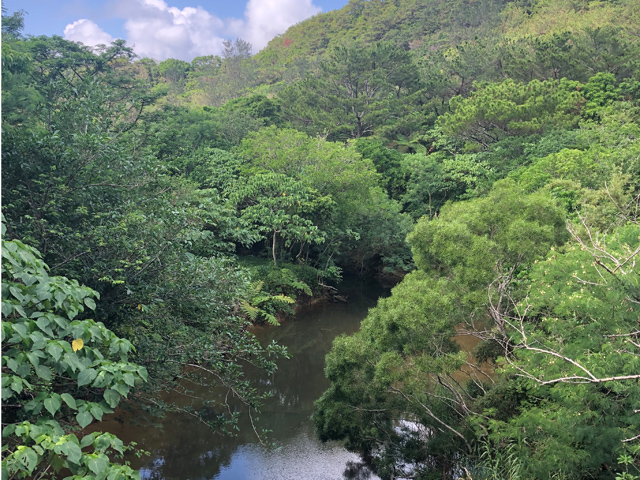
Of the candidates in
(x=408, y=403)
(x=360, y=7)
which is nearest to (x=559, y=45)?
(x=408, y=403)

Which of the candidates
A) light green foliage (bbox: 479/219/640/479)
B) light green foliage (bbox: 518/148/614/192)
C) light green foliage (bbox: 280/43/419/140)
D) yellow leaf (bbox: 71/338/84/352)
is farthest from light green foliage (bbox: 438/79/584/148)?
yellow leaf (bbox: 71/338/84/352)

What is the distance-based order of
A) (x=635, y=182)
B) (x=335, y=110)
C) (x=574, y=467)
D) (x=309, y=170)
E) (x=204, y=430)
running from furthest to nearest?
(x=335, y=110), (x=309, y=170), (x=635, y=182), (x=204, y=430), (x=574, y=467)

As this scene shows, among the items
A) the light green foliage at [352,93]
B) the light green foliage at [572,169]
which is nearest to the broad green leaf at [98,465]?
the light green foliage at [572,169]

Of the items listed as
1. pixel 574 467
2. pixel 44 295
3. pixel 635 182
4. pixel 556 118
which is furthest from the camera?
pixel 556 118

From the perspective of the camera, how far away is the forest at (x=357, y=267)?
3.92 meters

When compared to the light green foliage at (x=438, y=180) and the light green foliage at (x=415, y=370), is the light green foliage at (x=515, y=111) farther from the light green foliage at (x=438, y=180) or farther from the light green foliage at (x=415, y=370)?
the light green foliage at (x=415, y=370)

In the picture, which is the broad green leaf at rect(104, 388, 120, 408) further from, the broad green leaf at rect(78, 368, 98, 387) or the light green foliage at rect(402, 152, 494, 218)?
the light green foliage at rect(402, 152, 494, 218)

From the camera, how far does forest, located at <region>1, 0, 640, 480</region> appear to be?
3922mm

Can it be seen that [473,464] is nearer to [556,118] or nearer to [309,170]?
[309,170]

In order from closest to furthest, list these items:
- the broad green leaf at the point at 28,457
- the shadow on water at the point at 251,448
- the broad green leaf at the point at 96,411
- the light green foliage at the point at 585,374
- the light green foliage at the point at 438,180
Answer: the broad green leaf at the point at 28,457
the broad green leaf at the point at 96,411
the light green foliage at the point at 585,374
the shadow on water at the point at 251,448
the light green foliage at the point at 438,180

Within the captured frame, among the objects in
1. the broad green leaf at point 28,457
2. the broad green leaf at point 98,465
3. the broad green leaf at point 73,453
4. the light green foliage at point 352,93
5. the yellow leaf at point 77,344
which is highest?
the light green foliage at point 352,93

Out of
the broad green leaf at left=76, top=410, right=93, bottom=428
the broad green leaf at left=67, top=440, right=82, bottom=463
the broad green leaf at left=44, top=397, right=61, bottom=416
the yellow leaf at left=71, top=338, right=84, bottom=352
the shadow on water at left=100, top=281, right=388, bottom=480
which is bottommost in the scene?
the shadow on water at left=100, top=281, right=388, bottom=480

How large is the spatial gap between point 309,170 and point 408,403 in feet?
38.2

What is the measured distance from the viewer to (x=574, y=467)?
5777 millimetres
